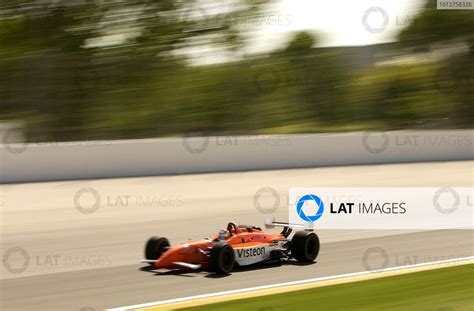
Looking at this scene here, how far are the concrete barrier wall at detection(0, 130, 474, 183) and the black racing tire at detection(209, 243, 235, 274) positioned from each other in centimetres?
933

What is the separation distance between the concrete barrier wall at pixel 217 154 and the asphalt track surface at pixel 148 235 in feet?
1.30

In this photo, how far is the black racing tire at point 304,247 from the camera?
30.6ft

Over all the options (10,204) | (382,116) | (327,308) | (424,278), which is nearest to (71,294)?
(327,308)

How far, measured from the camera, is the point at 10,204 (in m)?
14.8

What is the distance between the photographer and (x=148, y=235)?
12.0m

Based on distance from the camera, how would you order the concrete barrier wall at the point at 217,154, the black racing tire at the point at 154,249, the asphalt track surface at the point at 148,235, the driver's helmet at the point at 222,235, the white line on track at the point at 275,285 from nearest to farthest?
the white line on track at the point at 275,285 → the asphalt track surface at the point at 148,235 → the driver's helmet at the point at 222,235 → the black racing tire at the point at 154,249 → the concrete barrier wall at the point at 217,154

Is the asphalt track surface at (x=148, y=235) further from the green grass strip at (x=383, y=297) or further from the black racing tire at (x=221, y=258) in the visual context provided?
the green grass strip at (x=383, y=297)

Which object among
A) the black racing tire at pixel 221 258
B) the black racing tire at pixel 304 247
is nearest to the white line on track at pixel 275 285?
the black racing tire at pixel 221 258

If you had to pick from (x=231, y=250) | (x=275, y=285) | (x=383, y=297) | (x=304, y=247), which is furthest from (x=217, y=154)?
(x=383, y=297)

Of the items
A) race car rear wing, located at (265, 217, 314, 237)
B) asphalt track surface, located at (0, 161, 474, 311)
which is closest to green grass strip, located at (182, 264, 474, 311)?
asphalt track surface, located at (0, 161, 474, 311)

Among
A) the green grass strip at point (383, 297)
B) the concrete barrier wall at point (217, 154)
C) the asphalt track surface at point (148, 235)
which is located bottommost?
the green grass strip at point (383, 297)

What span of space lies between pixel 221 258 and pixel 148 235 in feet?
12.3

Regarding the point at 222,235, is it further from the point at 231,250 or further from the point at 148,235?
the point at 148,235

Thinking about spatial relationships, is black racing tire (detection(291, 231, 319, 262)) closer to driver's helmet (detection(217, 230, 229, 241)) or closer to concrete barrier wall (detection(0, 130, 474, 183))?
driver's helmet (detection(217, 230, 229, 241))
